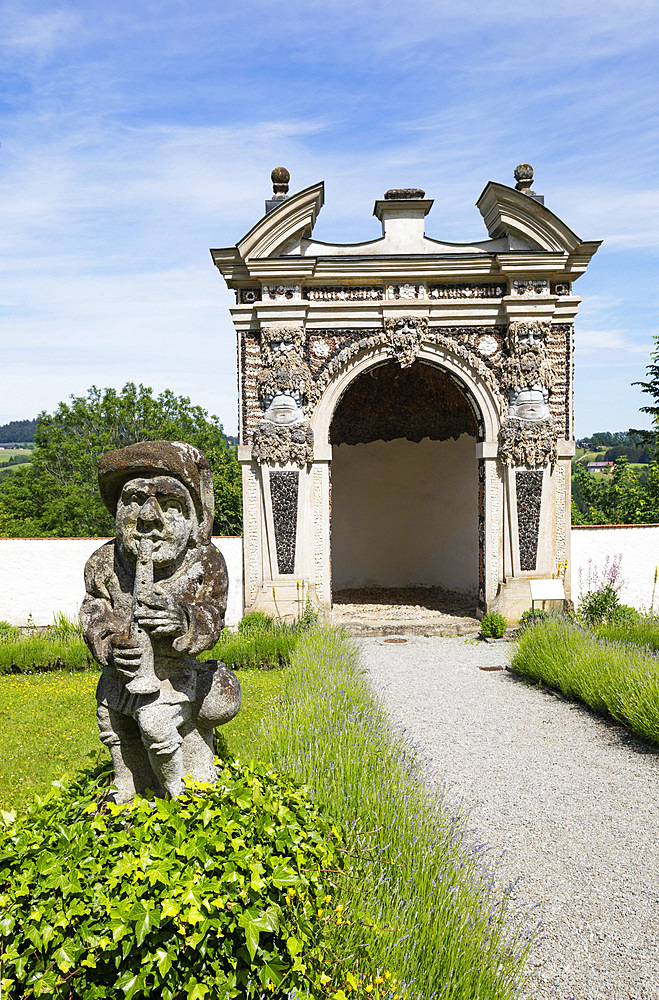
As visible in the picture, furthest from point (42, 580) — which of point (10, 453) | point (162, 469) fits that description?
point (10, 453)

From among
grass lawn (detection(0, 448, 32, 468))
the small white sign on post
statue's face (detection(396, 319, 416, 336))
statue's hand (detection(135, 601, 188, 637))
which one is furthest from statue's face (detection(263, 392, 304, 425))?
grass lawn (detection(0, 448, 32, 468))

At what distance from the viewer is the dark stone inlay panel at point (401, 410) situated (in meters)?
13.8

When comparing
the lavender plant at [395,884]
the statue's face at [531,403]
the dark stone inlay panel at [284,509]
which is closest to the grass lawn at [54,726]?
the lavender plant at [395,884]

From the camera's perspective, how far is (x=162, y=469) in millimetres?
3279

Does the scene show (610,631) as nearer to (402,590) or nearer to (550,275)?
(550,275)

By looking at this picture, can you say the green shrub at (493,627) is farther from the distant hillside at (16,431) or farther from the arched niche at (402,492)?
the distant hillside at (16,431)

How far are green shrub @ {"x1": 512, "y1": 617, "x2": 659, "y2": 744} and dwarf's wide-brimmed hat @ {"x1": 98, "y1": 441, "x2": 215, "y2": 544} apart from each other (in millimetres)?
5013

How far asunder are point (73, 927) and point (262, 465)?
29.6 feet

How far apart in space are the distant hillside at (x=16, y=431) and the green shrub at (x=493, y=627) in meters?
94.4

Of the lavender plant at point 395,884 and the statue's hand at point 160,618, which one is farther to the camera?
the statue's hand at point 160,618

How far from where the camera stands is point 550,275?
37.1 feet

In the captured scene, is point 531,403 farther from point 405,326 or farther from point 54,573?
point 54,573

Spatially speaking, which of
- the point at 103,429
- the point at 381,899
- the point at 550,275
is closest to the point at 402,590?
the point at 550,275

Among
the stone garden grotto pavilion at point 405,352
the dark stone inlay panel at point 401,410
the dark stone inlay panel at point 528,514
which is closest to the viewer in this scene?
the stone garden grotto pavilion at point 405,352
